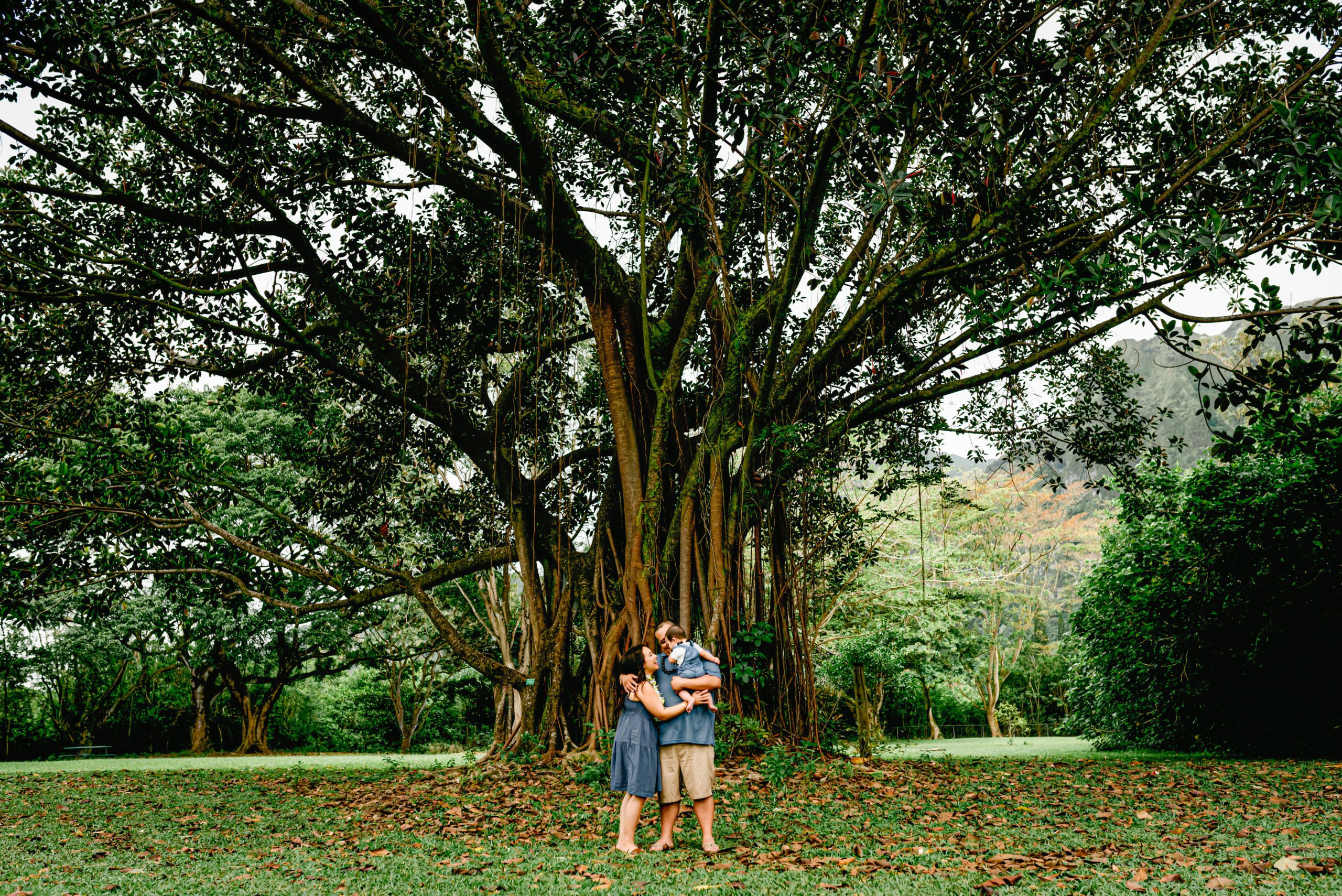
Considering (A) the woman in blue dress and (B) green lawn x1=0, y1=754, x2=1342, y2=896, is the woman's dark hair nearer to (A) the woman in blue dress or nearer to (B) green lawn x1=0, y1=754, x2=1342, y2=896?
(A) the woman in blue dress

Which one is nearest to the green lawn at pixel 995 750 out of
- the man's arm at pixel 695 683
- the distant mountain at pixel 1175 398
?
the man's arm at pixel 695 683

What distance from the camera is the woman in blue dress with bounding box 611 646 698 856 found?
14.3 ft

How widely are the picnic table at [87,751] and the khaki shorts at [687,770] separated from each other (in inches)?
744

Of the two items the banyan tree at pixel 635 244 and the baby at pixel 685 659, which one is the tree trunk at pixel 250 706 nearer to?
the banyan tree at pixel 635 244

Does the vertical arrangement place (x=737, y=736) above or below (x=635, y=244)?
below

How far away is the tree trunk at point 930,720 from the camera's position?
2397cm

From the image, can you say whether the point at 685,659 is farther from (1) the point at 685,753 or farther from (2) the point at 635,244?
(2) the point at 635,244

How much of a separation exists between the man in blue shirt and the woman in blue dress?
38 millimetres

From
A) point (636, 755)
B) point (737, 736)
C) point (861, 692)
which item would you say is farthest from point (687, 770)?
point (861, 692)

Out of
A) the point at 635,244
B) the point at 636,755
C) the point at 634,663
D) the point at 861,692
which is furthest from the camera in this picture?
the point at 861,692

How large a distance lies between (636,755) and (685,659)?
543mm

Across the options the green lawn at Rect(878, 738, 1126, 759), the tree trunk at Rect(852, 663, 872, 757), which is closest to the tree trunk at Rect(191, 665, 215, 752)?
the tree trunk at Rect(852, 663, 872, 757)

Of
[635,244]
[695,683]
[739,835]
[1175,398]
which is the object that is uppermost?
[1175,398]

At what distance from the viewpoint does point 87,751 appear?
18.7 metres
